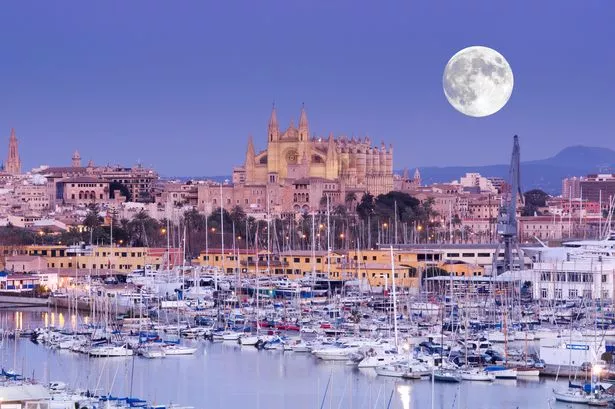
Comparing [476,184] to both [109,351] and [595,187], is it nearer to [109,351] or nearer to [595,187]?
[595,187]

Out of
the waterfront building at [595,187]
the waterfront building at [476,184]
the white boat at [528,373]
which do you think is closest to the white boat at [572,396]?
the white boat at [528,373]

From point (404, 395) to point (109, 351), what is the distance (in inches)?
267

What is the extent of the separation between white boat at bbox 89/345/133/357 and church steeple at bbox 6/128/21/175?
85.6 metres

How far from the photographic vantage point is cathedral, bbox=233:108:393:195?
84.1 metres

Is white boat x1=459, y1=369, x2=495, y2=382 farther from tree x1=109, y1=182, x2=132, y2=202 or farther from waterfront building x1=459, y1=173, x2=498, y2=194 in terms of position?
waterfront building x1=459, y1=173, x2=498, y2=194

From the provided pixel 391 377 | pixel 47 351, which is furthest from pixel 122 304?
pixel 391 377

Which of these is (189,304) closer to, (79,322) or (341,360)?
(79,322)

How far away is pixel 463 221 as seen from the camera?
81062 mm

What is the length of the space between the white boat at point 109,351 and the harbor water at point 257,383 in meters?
0.19

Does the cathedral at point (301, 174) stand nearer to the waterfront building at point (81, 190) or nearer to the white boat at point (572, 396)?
the waterfront building at point (81, 190)

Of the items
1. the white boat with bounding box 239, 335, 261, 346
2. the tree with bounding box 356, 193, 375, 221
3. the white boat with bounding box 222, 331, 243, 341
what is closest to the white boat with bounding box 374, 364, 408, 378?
the white boat with bounding box 239, 335, 261, 346

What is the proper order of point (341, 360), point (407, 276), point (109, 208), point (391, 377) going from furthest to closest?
point (109, 208)
point (407, 276)
point (341, 360)
point (391, 377)

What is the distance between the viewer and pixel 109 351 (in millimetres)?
29812

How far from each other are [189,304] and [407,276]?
9.63m
